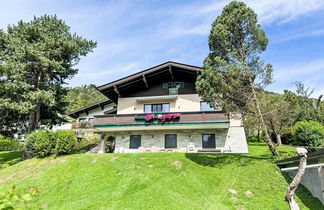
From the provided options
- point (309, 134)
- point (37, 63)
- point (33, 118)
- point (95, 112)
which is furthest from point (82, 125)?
point (309, 134)

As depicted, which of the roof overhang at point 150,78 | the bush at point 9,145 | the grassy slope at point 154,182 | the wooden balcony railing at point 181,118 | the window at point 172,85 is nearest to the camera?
the grassy slope at point 154,182

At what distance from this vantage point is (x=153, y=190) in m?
9.61

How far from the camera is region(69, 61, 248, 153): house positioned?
1698cm

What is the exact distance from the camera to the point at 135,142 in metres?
18.9

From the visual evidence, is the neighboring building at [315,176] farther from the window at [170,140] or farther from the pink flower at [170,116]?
the window at [170,140]

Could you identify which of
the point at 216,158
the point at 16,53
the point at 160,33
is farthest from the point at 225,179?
the point at 16,53

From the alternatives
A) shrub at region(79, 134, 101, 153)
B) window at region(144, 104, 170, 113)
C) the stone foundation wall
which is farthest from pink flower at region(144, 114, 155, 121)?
shrub at region(79, 134, 101, 153)

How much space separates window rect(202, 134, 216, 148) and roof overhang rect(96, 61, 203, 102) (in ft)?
20.5

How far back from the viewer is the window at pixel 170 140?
1820cm

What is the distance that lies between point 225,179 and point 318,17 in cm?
1297

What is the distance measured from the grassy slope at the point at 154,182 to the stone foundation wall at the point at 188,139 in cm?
258

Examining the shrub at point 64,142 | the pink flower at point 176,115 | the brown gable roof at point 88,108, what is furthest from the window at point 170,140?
the brown gable roof at point 88,108

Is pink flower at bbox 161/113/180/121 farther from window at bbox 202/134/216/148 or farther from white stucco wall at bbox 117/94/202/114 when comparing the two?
window at bbox 202/134/216/148

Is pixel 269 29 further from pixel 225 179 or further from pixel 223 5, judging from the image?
pixel 225 179
